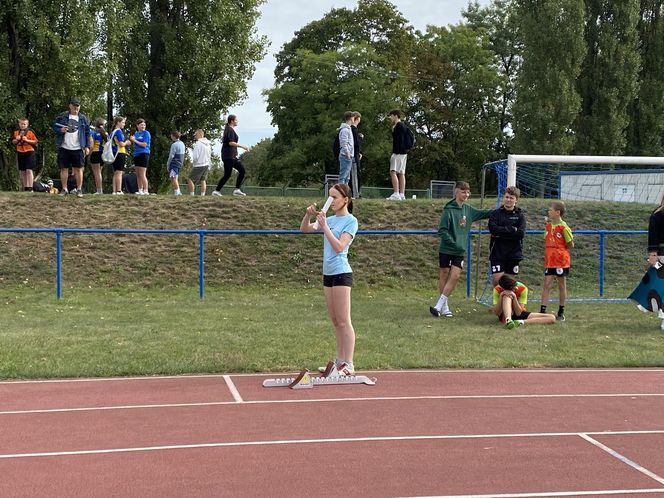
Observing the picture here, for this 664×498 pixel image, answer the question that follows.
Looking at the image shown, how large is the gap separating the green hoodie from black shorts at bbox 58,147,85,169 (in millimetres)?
9075

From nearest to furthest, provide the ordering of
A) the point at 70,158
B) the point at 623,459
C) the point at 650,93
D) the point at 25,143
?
the point at 623,459 → the point at 70,158 → the point at 25,143 → the point at 650,93

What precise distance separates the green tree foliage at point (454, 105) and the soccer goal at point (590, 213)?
29.2m

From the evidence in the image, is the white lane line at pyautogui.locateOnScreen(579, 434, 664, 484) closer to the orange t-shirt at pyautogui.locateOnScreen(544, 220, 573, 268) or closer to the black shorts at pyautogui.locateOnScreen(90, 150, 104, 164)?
the orange t-shirt at pyautogui.locateOnScreen(544, 220, 573, 268)

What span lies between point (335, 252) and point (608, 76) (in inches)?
1432

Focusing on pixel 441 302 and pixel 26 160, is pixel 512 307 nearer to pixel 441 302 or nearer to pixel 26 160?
pixel 441 302

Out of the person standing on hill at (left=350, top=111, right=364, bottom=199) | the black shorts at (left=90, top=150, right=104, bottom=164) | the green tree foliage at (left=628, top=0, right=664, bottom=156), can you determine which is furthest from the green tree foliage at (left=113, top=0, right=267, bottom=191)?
the green tree foliage at (left=628, top=0, right=664, bottom=156)

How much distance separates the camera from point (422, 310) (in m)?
13.7

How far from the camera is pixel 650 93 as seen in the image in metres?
41.0

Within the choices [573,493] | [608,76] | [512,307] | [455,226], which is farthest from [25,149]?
[608,76]

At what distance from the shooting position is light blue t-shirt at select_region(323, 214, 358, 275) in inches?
320

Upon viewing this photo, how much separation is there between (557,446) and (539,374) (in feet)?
9.58

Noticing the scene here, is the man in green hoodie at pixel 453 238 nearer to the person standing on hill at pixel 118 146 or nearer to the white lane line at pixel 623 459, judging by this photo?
the white lane line at pixel 623 459

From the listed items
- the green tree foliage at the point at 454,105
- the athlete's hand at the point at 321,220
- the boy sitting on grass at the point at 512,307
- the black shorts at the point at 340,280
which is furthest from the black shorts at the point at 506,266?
the green tree foliage at the point at 454,105

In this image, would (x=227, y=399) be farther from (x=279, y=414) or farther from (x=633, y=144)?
(x=633, y=144)
